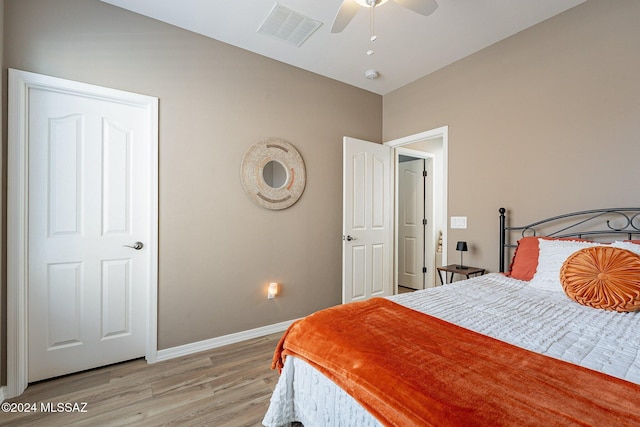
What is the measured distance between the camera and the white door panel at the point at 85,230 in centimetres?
202

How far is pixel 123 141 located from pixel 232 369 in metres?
2.01

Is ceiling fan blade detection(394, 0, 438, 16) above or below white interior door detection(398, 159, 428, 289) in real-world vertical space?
above

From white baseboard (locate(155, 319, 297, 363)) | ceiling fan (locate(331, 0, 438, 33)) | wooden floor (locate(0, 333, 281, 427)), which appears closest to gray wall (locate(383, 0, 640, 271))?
ceiling fan (locate(331, 0, 438, 33))

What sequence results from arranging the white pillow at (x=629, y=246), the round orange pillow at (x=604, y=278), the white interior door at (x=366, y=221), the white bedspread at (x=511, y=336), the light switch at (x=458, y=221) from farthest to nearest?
the white interior door at (x=366, y=221) → the light switch at (x=458, y=221) → the white pillow at (x=629, y=246) → the round orange pillow at (x=604, y=278) → the white bedspread at (x=511, y=336)

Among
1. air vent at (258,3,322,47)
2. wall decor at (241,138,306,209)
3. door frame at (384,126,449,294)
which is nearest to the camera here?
air vent at (258,3,322,47)

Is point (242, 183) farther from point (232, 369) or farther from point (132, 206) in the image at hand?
point (232, 369)

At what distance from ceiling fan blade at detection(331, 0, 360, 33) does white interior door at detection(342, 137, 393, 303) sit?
58.3 inches

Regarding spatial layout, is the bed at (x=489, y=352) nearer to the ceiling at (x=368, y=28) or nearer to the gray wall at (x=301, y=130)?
the gray wall at (x=301, y=130)

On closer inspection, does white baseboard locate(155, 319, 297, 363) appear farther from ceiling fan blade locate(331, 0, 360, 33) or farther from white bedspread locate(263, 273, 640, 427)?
ceiling fan blade locate(331, 0, 360, 33)

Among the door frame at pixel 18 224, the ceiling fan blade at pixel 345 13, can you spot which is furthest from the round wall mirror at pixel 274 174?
the door frame at pixel 18 224

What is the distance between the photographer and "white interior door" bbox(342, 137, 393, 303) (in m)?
3.33

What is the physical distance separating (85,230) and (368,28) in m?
2.79

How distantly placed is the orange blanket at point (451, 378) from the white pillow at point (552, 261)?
1.08 meters

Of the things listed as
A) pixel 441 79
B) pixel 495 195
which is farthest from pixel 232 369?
pixel 441 79
